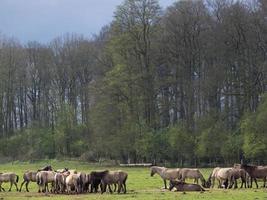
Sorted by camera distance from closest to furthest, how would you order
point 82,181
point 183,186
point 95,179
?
1. point 183,186
2. point 82,181
3. point 95,179

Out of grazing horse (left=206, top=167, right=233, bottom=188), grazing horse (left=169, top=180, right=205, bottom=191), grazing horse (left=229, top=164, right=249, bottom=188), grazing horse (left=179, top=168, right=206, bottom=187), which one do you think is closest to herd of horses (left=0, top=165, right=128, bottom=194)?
grazing horse (left=169, top=180, right=205, bottom=191)

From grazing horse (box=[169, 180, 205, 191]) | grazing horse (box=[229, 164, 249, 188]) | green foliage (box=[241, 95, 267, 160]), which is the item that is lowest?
grazing horse (box=[169, 180, 205, 191])

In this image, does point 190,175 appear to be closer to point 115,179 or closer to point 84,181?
point 115,179

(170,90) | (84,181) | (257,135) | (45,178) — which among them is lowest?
(84,181)

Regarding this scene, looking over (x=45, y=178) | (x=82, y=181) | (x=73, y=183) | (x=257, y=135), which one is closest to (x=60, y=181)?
(x=73, y=183)

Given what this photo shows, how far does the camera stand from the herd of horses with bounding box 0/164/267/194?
36.9m

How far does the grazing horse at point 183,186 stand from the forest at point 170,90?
94.8 feet

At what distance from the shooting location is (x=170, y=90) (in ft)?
277

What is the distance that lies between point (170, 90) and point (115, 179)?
48032mm

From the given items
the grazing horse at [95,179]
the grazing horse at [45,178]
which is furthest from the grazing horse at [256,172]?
the grazing horse at [45,178]

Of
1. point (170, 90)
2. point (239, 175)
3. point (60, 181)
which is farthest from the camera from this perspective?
point (170, 90)

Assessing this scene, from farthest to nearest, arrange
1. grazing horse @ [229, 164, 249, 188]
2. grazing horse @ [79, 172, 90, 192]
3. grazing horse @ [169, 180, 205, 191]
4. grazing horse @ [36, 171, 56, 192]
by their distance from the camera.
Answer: grazing horse @ [229, 164, 249, 188] → grazing horse @ [36, 171, 56, 192] → grazing horse @ [79, 172, 90, 192] → grazing horse @ [169, 180, 205, 191]

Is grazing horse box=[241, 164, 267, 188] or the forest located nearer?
grazing horse box=[241, 164, 267, 188]

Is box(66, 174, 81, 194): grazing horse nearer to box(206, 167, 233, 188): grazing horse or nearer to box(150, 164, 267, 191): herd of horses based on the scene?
box(150, 164, 267, 191): herd of horses
